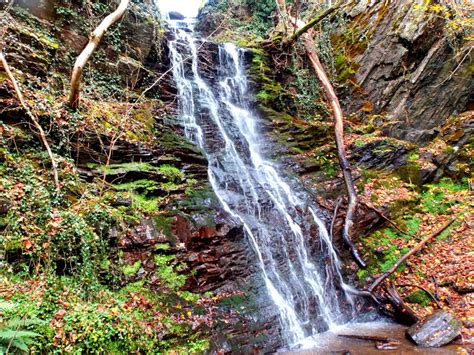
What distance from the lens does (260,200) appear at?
332 inches

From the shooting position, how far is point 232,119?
38.3 ft

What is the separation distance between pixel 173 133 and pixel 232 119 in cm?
303

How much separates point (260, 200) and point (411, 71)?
776cm

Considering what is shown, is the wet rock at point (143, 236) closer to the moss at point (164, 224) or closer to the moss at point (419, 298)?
the moss at point (164, 224)

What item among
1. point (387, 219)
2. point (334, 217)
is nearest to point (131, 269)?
point (334, 217)

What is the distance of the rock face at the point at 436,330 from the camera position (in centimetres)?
511

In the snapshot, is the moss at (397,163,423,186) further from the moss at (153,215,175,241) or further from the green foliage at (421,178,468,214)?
the moss at (153,215,175,241)

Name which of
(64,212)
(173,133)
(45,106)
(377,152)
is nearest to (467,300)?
(377,152)

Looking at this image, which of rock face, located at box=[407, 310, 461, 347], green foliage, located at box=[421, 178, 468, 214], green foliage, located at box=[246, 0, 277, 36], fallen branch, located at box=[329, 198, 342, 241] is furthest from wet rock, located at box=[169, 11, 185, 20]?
rock face, located at box=[407, 310, 461, 347]

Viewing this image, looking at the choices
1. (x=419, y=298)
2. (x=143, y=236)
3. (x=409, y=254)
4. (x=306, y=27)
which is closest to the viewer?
(x=143, y=236)

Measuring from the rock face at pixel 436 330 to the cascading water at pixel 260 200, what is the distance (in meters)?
1.55

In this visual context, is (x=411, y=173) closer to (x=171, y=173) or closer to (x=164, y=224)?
(x=171, y=173)

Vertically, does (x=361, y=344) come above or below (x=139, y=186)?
below

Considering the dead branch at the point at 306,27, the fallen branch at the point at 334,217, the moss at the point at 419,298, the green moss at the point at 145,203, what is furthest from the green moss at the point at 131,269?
the dead branch at the point at 306,27
